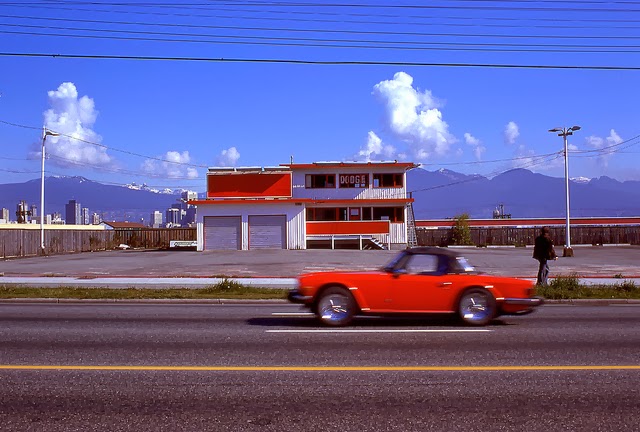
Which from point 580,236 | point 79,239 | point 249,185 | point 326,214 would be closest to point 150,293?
point 249,185

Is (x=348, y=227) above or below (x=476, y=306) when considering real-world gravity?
above

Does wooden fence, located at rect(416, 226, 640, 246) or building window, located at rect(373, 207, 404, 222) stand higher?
building window, located at rect(373, 207, 404, 222)

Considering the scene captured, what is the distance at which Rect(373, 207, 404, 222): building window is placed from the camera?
173 feet

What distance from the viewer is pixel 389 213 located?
5312 cm

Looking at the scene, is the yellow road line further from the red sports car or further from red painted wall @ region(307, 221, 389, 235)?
red painted wall @ region(307, 221, 389, 235)

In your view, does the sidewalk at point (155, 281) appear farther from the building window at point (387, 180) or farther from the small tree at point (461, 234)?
the small tree at point (461, 234)

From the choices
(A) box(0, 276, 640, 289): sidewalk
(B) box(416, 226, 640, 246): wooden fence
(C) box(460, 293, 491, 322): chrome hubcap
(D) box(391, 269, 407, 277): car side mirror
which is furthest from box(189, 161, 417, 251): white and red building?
(C) box(460, 293, 491, 322): chrome hubcap

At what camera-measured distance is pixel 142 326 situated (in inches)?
493

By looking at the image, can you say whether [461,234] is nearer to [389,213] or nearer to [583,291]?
[389,213]

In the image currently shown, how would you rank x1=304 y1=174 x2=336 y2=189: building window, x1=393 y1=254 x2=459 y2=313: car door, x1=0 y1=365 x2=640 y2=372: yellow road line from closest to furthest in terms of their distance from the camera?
1. x1=0 y1=365 x2=640 y2=372: yellow road line
2. x1=393 y1=254 x2=459 y2=313: car door
3. x1=304 y1=174 x2=336 y2=189: building window

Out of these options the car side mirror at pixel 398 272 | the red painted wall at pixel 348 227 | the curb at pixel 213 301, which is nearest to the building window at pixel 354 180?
the red painted wall at pixel 348 227

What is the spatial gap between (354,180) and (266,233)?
31.0ft

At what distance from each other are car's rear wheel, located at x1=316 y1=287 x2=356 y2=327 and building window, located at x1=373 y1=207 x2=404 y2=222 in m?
40.6

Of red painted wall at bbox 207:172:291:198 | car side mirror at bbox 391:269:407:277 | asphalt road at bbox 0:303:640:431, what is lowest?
asphalt road at bbox 0:303:640:431
